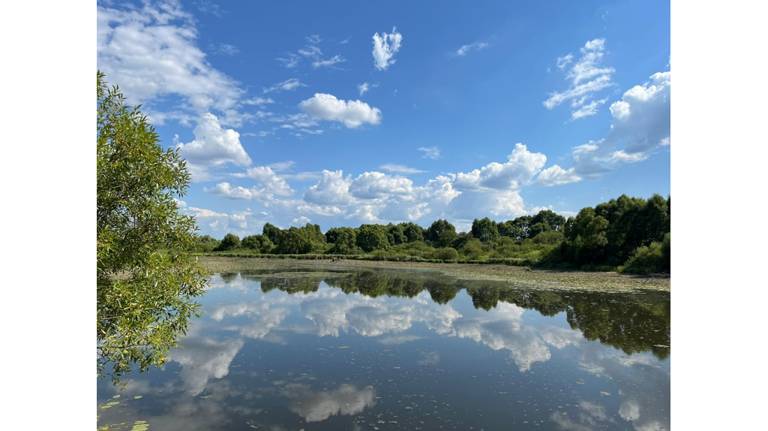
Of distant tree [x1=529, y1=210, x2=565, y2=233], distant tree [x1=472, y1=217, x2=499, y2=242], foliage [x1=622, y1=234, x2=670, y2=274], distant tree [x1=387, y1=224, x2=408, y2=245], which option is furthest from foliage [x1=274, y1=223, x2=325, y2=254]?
foliage [x1=622, y1=234, x2=670, y2=274]

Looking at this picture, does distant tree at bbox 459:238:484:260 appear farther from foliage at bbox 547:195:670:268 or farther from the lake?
the lake

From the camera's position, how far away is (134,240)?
8.32 m

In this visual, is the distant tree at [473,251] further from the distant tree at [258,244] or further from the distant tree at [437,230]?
the distant tree at [258,244]

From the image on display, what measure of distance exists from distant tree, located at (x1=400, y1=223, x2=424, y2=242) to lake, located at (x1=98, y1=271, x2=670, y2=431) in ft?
298

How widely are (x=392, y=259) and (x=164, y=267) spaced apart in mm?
75168

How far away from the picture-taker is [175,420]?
29.7 feet

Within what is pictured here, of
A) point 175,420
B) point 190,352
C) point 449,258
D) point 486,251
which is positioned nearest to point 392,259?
point 449,258

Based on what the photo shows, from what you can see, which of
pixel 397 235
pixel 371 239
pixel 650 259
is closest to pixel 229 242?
pixel 371 239

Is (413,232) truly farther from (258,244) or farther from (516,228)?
(258,244)

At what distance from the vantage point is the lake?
9.27 meters

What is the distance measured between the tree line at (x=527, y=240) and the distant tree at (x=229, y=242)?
254mm

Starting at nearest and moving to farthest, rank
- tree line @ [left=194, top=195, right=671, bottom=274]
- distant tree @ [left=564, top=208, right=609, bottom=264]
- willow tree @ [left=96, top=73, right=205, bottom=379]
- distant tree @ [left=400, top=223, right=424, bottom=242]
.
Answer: willow tree @ [left=96, top=73, right=205, bottom=379]
tree line @ [left=194, top=195, right=671, bottom=274]
distant tree @ [left=564, top=208, right=609, bottom=264]
distant tree @ [left=400, top=223, right=424, bottom=242]

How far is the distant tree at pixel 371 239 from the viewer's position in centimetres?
9806
